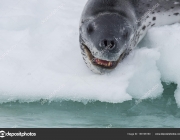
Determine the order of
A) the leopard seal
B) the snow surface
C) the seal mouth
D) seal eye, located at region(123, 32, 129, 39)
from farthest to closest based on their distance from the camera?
seal eye, located at region(123, 32, 129, 39), the seal mouth, the leopard seal, the snow surface

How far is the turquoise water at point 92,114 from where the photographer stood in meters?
3.98

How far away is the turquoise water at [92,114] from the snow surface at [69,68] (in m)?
0.08

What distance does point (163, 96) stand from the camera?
4617 mm

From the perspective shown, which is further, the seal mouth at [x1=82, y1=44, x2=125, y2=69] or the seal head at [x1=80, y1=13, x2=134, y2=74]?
the seal mouth at [x1=82, y1=44, x2=125, y2=69]

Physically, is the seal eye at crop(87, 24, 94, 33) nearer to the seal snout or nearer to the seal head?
the seal head

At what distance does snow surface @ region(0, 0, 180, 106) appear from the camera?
4.39 m

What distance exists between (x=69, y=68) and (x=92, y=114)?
82 centimetres

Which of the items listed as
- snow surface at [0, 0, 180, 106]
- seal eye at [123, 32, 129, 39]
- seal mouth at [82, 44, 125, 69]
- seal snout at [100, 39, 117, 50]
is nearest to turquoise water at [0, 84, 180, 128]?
snow surface at [0, 0, 180, 106]

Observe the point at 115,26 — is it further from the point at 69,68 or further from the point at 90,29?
the point at 69,68

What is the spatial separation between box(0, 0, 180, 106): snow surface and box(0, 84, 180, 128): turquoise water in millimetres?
77

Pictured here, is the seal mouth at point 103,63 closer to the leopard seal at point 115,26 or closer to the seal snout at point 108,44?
the leopard seal at point 115,26

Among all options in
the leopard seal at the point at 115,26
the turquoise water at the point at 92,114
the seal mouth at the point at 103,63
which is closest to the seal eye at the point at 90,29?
the leopard seal at the point at 115,26

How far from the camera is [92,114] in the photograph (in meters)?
4.21
